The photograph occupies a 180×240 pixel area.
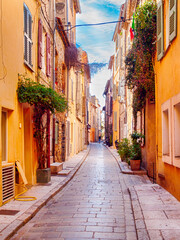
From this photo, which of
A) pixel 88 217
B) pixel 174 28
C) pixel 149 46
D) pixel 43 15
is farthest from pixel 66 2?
pixel 88 217

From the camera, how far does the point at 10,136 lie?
293 inches

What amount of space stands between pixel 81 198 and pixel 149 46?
5.48 meters

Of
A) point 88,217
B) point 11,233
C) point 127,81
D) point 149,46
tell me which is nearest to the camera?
point 11,233

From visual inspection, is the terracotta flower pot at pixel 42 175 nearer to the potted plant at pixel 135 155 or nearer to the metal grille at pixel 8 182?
the metal grille at pixel 8 182

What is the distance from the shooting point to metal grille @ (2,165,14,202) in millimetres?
6813

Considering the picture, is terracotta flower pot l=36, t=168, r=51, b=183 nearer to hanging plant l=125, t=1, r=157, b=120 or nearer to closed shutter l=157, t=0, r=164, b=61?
hanging plant l=125, t=1, r=157, b=120

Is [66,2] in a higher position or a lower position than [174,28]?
higher

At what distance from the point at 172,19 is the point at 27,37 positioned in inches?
164

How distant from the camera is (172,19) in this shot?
7.33 m

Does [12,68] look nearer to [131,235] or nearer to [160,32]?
[160,32]

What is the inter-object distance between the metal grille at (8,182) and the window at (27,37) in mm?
3199

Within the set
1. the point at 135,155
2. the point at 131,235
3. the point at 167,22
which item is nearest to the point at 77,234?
the point at 131,235

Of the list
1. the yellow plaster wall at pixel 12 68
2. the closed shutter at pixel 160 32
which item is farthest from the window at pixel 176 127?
the yellow plaster wall at pixel 12 68

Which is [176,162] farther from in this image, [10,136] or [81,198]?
[10,136]
